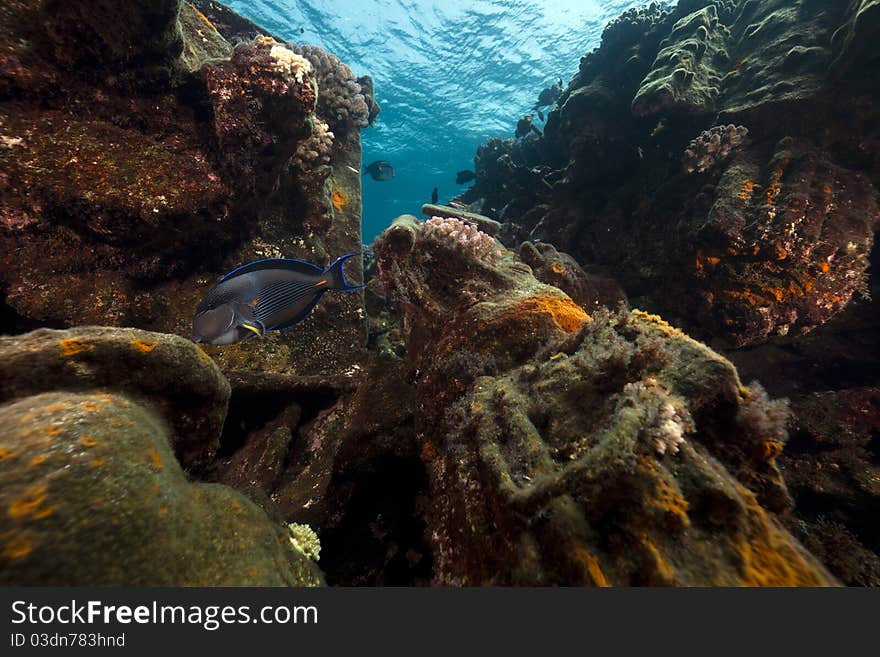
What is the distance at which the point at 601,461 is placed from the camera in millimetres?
1310

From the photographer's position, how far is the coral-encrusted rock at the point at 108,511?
974 mm

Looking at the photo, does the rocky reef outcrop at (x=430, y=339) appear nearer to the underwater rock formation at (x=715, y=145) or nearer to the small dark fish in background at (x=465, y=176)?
the underwater rock formation at (x=715, y=145)

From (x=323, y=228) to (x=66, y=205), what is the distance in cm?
304

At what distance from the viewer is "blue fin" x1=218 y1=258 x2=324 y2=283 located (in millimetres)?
2594

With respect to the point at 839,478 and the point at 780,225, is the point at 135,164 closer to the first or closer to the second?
the point at 780,225

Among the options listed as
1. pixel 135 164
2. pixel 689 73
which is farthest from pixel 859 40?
pixel 135 164

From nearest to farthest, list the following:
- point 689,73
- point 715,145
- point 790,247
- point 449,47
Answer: point 790,247
point 715,145
point 689,73
point 449,47

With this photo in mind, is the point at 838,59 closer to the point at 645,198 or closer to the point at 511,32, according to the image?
the point at 645,198

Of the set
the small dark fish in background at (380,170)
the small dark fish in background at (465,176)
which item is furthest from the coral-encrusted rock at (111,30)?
the small dark fish in background at (380,170)

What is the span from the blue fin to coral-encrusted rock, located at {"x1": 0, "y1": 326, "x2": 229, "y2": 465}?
69 centimetres

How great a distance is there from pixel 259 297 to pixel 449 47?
28.5 m

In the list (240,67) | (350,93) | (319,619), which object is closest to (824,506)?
(319,619)

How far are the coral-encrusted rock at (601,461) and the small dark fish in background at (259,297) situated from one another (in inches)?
47.1

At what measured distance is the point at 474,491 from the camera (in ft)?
5.75
